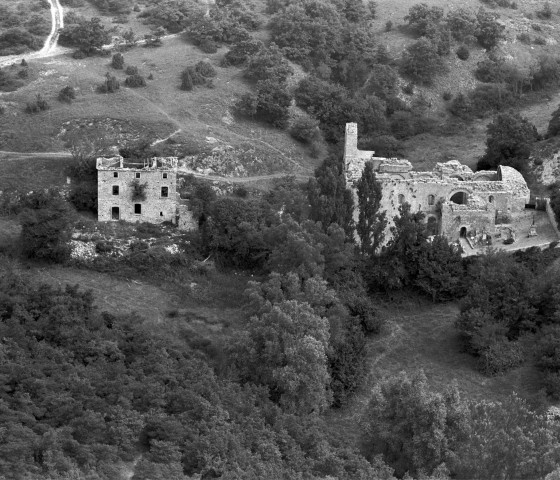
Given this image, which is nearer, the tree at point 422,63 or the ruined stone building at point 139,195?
the ruined stone building at point 139,195

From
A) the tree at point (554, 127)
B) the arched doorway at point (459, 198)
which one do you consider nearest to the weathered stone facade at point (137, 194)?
the arched doorway at point (459, 198)

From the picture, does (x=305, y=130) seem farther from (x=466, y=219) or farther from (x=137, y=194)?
(x=137, y=194)

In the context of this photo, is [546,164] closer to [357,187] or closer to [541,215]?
[541,215]

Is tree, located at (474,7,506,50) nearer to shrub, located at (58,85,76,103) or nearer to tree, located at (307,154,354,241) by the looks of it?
shrub, located at (58,85,76,103)

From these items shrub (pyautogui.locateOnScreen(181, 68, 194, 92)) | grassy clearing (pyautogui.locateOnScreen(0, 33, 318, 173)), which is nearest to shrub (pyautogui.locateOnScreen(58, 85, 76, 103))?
grassy clearing (pyautogui.locateOnScreen(0, 33, 318, 173))

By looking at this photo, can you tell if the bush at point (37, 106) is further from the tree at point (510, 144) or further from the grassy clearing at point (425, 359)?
the tree at point (510, 144)

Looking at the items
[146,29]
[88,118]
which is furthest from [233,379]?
[146,29]

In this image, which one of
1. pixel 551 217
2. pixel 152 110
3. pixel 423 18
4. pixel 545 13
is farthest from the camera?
pixel 545 13

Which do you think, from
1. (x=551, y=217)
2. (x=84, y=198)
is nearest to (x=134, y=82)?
(x=84, y=198)

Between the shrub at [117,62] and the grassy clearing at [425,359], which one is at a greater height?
the shrub at [117,62]
